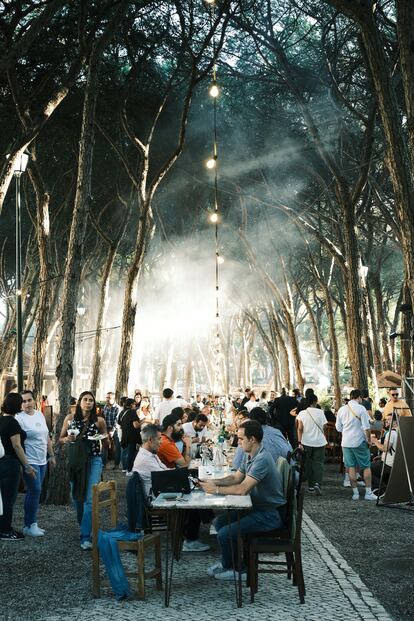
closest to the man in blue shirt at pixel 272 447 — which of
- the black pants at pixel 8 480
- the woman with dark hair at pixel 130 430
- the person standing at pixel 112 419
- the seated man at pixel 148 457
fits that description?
the seated man at pixel 148 457

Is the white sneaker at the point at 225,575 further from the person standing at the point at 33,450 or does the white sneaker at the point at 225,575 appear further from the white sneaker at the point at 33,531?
the white sneaker at the point at 33,531

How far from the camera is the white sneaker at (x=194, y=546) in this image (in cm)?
830

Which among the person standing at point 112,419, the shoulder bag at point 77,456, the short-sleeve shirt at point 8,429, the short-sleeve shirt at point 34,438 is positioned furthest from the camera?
the person standing at point 112,419

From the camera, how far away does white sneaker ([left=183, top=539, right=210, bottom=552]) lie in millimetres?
8297

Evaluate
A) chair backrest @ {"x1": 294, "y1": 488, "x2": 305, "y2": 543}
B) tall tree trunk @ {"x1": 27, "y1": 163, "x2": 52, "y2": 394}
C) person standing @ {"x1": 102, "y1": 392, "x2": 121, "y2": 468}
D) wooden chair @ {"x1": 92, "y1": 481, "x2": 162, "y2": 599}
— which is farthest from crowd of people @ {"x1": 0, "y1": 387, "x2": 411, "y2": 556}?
tall tree trunk @ {"x1": 27, "y1": 163, "x2": 52, "y2": 394}

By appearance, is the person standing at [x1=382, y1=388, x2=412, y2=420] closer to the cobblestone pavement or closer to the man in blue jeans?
the cobblestone pavement

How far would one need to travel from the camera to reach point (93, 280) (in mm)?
39156

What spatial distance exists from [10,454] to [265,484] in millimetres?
3396

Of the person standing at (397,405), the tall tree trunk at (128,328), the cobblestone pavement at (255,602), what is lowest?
the cobblestone pavement at (255,602)

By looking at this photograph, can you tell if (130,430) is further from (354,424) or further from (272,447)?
(272,447)

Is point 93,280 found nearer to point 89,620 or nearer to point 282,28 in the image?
point 282,28

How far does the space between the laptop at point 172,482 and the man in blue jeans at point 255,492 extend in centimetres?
17

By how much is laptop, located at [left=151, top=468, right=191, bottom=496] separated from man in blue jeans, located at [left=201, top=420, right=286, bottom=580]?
0.17 m

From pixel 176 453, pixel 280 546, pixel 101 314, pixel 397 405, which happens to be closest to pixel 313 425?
pixel 397 405
